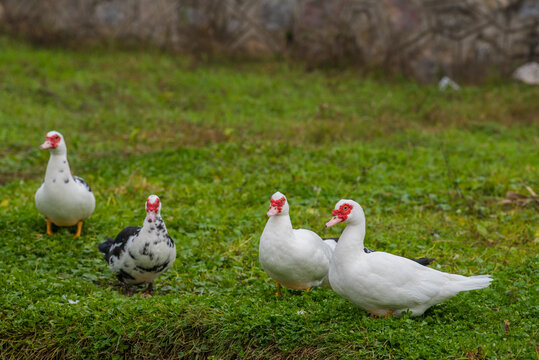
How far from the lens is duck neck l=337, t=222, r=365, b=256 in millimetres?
4898

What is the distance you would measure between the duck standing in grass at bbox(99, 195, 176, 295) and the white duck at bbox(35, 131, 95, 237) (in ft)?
3.93

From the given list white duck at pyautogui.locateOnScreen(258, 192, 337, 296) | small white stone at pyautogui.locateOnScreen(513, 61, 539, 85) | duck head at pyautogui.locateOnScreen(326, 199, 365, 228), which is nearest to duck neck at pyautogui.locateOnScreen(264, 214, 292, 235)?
white duck at pyautogui.locateOnScreen(258, 192, 337, 296)

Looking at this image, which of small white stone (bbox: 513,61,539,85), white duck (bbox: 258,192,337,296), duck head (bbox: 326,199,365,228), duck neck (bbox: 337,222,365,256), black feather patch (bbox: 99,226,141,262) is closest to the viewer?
duck neck (bbox: 337,222,365,256)

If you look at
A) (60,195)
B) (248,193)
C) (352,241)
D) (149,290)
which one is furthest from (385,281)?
(248,193)

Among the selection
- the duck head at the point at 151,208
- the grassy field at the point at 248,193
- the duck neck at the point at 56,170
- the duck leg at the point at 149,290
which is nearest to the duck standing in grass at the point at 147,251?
the duck head at the point at 151,208

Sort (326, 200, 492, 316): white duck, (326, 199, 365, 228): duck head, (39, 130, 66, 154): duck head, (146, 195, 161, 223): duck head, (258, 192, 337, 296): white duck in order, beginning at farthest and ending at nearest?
(39, 130, 66, 154): duck head → (146, 195, 161, 223): duck head → (258, 192, 337, 296): white duck → (326, 199, 365, 228): duck head → (326, 200, 492, 316): white duck

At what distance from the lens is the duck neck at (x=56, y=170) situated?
272 inches

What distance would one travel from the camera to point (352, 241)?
4.92 m

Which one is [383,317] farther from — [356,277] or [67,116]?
[67,116]

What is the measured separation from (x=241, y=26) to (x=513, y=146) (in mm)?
7907

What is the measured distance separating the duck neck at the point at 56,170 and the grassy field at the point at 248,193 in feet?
2.14

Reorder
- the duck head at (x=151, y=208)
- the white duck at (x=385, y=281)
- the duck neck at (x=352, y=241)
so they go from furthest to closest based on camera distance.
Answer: the duck head at (x=151, y=208) < the duck neck at (x=352, y=241) < the white duck at (x=385, y=281)

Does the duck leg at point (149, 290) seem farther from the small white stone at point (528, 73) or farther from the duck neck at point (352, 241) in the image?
the small white stone at point (528, 73)

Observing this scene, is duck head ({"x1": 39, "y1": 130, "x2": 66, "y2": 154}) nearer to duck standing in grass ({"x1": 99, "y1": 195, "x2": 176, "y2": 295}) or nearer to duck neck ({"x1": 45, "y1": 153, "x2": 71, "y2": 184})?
duck neck ({"x1": 45, "y1": 153, "x2": 71, "y2": 184})
